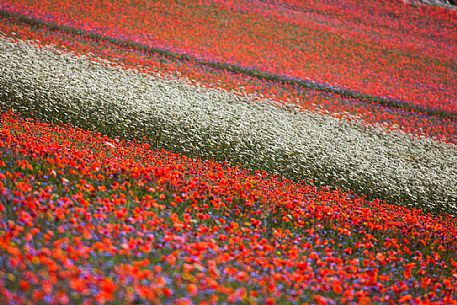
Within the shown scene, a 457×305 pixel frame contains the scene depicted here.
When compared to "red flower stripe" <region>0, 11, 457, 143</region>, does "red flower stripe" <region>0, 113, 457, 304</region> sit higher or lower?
lower

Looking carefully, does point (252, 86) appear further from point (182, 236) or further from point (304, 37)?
point (182, 236)

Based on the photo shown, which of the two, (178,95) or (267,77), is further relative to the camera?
(267,77)

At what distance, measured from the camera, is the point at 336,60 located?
2186 centimetres

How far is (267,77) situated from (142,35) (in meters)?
5.06

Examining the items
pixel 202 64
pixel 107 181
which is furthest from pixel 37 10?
pixel 107 181

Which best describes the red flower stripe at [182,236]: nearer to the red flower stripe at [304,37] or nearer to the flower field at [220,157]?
the flower field at [220,157]

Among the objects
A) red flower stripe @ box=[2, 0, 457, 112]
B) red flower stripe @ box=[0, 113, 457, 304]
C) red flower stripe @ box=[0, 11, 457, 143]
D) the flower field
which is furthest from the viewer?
red flower stripe @ box=[2, 0, 457, 112]

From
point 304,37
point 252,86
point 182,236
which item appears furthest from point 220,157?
point 304,37

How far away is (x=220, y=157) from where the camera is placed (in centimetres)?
1100

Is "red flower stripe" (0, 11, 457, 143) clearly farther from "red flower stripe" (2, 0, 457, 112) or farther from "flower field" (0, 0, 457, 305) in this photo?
"red flower stripe" (2, 0, 457, 112)

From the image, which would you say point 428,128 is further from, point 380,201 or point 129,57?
point 129,57

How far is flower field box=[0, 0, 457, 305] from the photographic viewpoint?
5238 millimetres

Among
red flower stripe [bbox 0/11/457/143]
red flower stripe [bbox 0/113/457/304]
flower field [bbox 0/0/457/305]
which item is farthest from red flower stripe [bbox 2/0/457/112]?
red flower stripe [bbox 0/113/457/304]

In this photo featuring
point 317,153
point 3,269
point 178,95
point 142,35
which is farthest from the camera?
point 142,35
